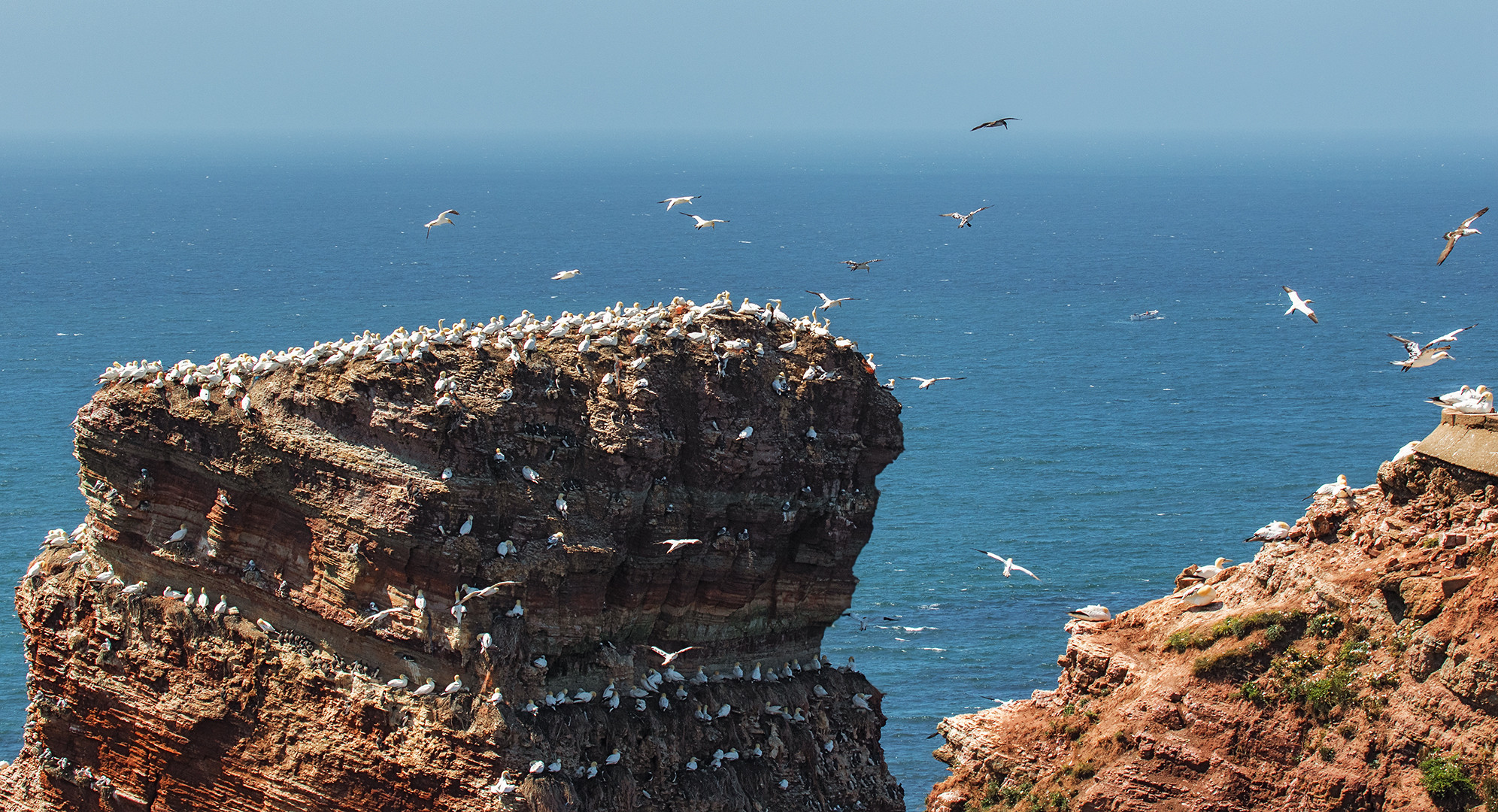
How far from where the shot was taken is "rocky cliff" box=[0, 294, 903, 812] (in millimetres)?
38781

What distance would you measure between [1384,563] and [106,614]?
102 feet

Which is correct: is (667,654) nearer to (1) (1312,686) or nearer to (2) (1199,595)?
(2) (1199,595)

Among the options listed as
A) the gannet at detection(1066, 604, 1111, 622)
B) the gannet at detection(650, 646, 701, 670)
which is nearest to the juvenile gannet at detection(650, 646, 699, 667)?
the gannet at detection(650, 646, 701, 670)

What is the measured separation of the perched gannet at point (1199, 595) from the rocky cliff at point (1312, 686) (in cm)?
15

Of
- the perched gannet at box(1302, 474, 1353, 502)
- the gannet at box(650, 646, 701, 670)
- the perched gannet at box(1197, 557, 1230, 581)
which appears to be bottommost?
the gannet at box(650, 646, 701, 670)

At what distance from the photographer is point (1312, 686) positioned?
33281 millimetres

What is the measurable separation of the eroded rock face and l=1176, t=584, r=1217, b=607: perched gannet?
23 centimetres

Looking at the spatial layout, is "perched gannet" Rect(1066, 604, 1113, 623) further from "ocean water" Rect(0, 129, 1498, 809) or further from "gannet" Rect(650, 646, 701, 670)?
"ocean water" Rect(0, 129, 1498, 809)

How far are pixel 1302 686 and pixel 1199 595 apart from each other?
4423mm

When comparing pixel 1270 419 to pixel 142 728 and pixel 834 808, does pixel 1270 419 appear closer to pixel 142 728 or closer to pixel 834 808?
pixel 834 808

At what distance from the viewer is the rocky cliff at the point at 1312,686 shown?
31391mm

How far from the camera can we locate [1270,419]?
122 meters

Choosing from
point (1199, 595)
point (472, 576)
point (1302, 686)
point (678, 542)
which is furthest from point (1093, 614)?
point (472, 576)

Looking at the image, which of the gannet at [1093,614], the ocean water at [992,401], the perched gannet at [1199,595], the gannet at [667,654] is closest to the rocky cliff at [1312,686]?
the perched gannet at [1199,595]
